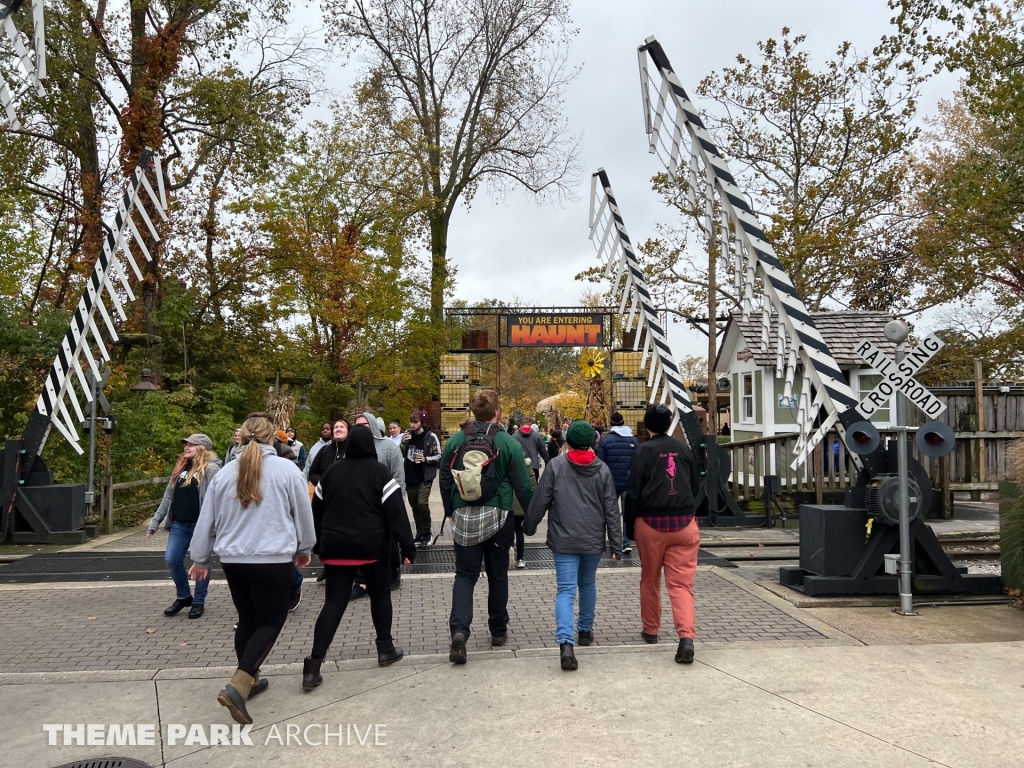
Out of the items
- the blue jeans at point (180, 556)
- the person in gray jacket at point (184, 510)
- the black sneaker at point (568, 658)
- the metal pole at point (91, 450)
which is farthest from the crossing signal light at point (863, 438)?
the metal pole at point (91, 450)

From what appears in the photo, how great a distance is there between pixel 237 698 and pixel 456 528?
6.07ft

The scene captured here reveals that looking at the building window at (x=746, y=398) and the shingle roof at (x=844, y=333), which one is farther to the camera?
the building window at (x=746, y=398)

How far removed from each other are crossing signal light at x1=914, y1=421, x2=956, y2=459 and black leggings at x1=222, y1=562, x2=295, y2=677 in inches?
214

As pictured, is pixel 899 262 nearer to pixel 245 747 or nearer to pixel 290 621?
pixel 290 621

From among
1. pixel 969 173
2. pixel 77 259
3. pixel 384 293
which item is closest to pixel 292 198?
pixel 384 293

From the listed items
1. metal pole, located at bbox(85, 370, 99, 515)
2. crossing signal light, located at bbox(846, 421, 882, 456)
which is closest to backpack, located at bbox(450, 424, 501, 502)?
crossing signal light, located at bbox(846, 421, 882, 456)

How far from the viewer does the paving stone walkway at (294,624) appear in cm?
595

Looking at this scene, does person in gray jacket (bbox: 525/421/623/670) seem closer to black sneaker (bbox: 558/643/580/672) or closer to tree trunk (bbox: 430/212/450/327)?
black sneaker (bbox: 558/643/580/672)

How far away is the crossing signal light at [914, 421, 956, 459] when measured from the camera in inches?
273

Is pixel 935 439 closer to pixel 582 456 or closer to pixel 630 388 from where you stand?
A: pixel 582 456

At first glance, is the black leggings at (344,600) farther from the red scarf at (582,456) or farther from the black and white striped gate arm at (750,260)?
the black and white striped gate arm at (750,260)

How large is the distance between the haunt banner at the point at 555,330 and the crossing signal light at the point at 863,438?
2048cm

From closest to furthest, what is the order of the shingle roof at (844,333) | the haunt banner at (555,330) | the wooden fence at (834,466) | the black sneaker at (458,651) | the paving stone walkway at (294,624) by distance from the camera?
the black sneaker at (458,651), the paving stone walkway at (294,624), the wooden fence at (834,466), the shingle roof at (844,333), the haunt banner at (555,330)

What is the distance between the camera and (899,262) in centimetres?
2639
